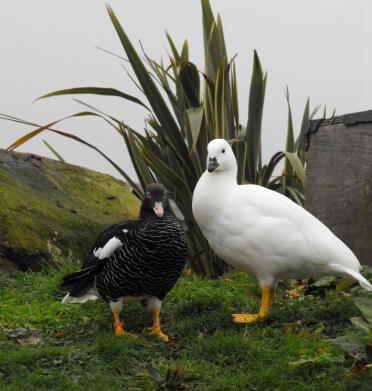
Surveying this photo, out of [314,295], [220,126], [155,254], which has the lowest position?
[314,295]

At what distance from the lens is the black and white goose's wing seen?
3.18 m

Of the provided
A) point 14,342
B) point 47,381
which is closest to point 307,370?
point 47,381

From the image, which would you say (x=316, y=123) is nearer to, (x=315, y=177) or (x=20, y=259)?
(x=315, y=177)

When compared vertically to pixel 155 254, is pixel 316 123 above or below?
above

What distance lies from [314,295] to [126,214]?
2843mm

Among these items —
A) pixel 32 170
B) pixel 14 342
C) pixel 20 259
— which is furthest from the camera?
pixel 32 170

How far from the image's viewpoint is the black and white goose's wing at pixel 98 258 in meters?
3.18

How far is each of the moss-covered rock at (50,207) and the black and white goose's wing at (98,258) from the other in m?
1.40

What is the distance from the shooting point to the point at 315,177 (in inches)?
188

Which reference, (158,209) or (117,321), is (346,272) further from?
(117,321)

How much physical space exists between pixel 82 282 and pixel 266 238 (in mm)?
1252

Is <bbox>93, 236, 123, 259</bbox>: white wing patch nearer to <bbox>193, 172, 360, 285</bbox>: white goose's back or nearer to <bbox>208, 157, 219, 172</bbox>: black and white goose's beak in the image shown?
<bbox>193, 172, 360, 285</bbox>: white goose's back

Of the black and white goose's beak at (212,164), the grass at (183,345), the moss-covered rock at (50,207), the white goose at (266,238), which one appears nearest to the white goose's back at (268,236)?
the white goose at (266,238)

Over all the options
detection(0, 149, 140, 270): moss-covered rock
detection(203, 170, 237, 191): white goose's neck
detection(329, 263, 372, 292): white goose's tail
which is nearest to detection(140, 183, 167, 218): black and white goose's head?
detection(203, 170, 237, 191): white goose's neck
